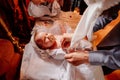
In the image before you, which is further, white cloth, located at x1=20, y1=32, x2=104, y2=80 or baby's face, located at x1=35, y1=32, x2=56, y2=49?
baby's face, located at x1=35, y1=32, x2=56, y2=49

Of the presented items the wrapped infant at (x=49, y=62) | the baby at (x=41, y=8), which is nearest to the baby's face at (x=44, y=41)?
the wrapped infant at (x=49, y=62)

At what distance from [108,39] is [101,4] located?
0.26 metres

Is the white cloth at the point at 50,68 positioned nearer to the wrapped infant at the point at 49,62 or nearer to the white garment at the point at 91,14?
the wrapped infant at the point at 49,62

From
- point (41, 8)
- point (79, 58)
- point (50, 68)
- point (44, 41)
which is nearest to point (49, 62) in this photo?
point (50, 68)

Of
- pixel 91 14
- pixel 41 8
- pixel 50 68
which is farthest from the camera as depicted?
pixel 41 8

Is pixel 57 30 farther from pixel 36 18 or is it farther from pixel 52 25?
pixel 36 18

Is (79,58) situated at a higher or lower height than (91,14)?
lower

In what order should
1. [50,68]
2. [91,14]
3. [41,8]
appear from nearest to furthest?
[91,14] → [50,68] → [41,8]

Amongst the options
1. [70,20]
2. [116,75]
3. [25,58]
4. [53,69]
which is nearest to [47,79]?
[53,69]

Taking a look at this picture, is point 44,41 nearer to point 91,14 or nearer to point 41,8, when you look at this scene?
point 41,8

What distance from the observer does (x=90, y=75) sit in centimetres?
129

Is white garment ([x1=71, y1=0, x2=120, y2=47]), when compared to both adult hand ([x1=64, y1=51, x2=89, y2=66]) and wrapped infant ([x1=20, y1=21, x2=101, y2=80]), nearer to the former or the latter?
adult hand ([x1=64, y1=51, x2=89, y2=66])

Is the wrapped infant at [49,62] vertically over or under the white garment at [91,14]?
under

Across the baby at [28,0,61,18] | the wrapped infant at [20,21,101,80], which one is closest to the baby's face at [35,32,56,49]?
the wrapped infant at [20,21,101,80]
